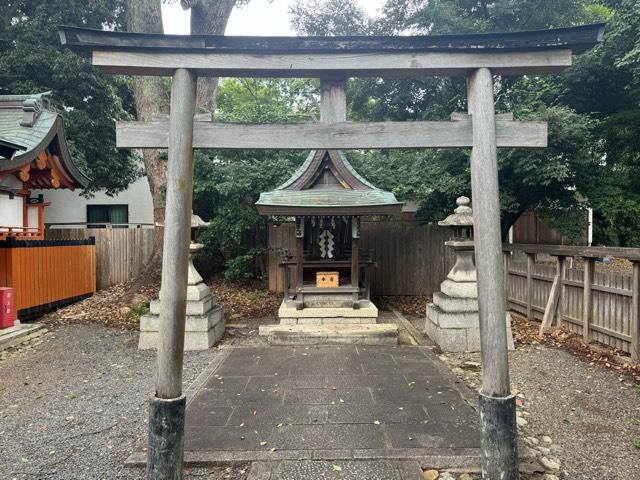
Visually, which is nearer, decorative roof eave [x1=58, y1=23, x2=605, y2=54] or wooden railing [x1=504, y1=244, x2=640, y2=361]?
decorative roof eave [x1=58, y1=23, x2=605, y2=54]

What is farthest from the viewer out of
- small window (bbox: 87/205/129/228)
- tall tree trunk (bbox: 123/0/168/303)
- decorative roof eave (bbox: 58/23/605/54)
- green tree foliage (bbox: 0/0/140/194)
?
small window (bbox: 87/205/129/228)

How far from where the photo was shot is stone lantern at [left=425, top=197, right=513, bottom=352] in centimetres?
629

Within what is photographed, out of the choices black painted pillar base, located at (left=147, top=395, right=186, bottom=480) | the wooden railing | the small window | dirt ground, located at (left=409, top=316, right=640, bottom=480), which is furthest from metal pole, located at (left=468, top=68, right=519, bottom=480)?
the small window

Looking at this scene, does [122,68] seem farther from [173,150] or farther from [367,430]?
[367,430]

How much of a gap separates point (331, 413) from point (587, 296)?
15.4 ft

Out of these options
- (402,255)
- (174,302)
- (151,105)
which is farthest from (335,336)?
(151,105)

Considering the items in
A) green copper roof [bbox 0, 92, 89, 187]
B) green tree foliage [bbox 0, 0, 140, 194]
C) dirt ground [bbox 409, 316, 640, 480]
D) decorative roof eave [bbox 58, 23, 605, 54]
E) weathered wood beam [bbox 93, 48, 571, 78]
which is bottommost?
dirt ground [bbox 409, 316, 640, 480]

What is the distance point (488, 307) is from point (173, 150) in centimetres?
272

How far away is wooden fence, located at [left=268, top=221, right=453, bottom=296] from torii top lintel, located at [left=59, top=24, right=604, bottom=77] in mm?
8165

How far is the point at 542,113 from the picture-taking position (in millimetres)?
7887

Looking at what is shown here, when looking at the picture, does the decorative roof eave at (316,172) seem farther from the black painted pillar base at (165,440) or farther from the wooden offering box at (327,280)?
the black painted pillar base at (165,440)

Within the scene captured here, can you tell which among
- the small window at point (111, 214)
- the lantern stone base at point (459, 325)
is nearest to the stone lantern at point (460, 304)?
the lantern stone base at point (459, 325)

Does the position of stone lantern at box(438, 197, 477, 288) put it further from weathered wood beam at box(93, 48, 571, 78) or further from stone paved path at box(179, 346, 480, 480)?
weathered wood beam at box(93, 48, 571, 78)

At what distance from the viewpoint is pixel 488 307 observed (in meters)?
2.86
